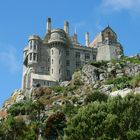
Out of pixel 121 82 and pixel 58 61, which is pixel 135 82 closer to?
pixel 121 82

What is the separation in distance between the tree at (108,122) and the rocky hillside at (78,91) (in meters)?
22.6

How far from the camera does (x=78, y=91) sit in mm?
105250

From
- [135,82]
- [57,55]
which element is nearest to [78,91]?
[135,82]

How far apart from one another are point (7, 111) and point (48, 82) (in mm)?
14749

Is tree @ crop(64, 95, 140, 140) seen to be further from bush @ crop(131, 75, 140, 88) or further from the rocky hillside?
bush @ crop(131, 75, 140, 88)

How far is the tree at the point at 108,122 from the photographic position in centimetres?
5653

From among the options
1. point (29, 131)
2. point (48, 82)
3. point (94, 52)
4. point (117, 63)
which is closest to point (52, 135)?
point (29, 131)

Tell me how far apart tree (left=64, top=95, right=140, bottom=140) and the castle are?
2052 inches

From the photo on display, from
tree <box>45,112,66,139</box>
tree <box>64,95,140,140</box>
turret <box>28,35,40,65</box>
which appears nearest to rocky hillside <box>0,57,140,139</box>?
tree <box>45,112,66,139</box>

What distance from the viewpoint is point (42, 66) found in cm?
11569

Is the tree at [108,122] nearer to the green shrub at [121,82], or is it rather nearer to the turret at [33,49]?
the green shrub at [121,82]

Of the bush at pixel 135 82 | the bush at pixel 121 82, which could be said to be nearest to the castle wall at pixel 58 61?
the bush at pixel 121 82

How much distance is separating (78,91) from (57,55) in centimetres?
1570

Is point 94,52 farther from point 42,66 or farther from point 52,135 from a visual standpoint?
point 52,135
